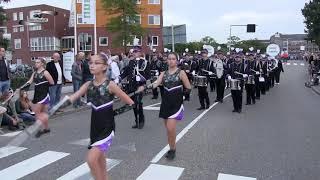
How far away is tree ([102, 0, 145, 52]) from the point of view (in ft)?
163

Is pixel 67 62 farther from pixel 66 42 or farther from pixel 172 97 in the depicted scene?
pixel 66 42

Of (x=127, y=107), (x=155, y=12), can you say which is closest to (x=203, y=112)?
(x=127, y=107)

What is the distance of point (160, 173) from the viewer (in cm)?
779

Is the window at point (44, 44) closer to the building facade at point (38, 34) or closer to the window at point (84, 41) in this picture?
the building facade at point (38, 34)

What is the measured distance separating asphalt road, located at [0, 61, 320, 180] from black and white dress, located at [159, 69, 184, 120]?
0.80m

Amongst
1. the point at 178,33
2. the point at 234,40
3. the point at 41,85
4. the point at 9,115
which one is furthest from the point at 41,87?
the point at 234,40

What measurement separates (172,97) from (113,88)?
9.44ft

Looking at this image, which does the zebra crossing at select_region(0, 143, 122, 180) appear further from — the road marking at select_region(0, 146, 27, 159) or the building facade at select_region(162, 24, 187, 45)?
the building facade at select_region(162, 24, 187, 45)

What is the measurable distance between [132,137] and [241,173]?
379 centimetres

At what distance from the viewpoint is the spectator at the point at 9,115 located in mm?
12344

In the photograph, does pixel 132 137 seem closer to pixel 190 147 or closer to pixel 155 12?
pixel 190 147

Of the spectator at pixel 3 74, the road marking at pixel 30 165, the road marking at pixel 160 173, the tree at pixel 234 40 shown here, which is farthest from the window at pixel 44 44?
the road marking at pixel 160 173

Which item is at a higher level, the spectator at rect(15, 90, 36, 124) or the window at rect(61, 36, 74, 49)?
the window at rect(61, 36, 74, 49)

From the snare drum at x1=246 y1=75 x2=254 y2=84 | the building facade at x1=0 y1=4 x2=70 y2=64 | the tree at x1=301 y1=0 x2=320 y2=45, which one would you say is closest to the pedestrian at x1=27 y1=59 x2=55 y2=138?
the snare drum at x1=246 y1=75 x2=254 y2=84
